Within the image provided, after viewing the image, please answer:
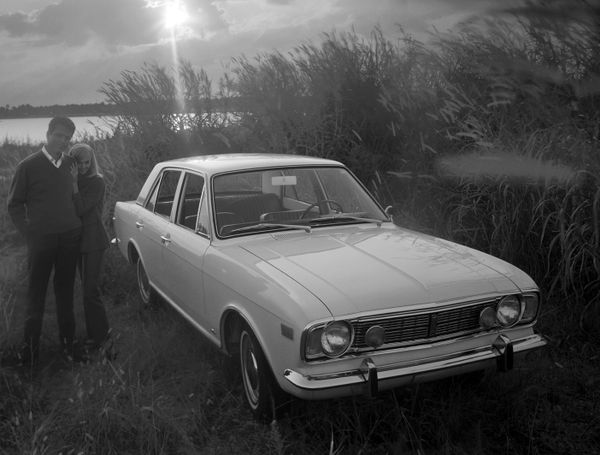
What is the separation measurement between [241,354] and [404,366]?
1.01 metres

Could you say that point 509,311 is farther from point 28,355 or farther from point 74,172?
point 28,355

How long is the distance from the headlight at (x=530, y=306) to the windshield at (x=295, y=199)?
1.35 metres

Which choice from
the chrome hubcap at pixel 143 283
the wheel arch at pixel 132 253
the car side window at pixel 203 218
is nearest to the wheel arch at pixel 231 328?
the car side window at pixel 203 218

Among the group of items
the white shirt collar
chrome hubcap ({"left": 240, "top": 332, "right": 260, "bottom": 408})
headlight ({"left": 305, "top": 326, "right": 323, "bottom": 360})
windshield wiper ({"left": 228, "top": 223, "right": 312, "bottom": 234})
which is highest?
the white shirt collar

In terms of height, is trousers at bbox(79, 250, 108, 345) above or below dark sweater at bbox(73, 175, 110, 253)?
below

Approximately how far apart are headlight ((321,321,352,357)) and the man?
2206 millimetres

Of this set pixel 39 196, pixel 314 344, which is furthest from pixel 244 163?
pixel 314 344

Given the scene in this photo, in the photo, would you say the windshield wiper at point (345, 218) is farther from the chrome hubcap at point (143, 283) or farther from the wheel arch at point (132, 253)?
the wheel arch at point (132, 253)

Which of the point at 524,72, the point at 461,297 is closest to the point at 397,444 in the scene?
the point at 461,297

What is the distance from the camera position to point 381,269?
329cm

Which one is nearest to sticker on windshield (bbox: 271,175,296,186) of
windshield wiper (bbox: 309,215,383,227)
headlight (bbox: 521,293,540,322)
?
windshield wiper (bbox: 309,215,383,227)

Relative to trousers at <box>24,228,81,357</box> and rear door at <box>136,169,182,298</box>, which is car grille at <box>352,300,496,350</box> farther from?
trousers at <box>24,228,81,357</box>

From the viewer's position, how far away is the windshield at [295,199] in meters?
4.26

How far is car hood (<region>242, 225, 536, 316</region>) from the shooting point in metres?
2.99
